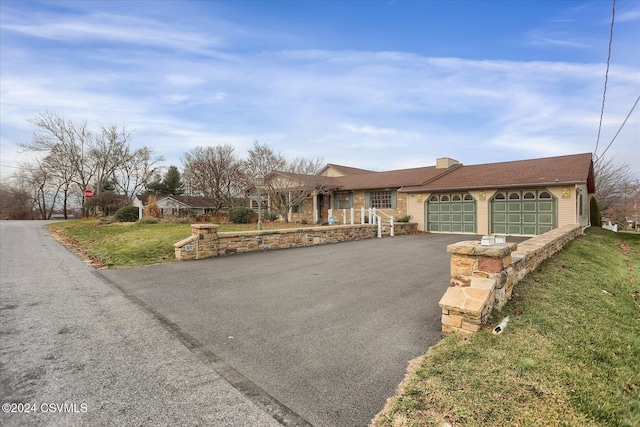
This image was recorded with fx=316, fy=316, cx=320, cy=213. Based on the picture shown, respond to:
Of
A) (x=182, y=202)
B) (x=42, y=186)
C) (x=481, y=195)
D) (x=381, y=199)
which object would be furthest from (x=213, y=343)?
(x=42, y=186)

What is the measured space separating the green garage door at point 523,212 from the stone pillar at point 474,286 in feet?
40.7

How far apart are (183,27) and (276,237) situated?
7.56 m

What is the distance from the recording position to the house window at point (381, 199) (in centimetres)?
1987

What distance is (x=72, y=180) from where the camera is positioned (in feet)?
117

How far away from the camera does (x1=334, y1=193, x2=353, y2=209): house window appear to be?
21.6m

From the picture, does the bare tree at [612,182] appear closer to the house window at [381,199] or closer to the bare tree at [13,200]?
the house window at [381,199]

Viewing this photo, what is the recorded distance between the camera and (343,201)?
21859 millimetres

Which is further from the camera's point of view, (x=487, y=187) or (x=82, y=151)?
(x=82, y=151)

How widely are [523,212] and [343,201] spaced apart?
10.6 metres

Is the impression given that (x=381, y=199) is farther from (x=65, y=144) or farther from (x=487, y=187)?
(x=65, y=144)

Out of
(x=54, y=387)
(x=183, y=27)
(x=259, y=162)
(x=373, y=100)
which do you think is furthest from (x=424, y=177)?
(x=54, y=387)

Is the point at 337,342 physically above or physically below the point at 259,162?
below

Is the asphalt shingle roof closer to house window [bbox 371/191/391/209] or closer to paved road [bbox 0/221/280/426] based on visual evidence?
house window [bbox 371/191/391/209]

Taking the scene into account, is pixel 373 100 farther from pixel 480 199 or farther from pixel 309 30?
pixel 480 199
